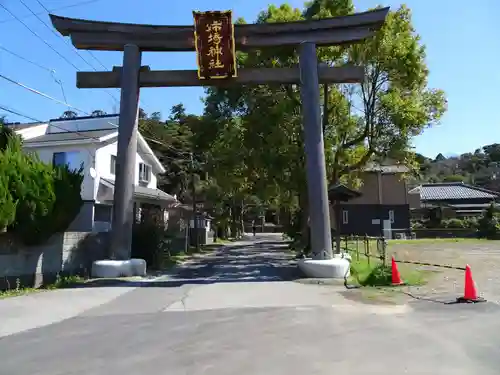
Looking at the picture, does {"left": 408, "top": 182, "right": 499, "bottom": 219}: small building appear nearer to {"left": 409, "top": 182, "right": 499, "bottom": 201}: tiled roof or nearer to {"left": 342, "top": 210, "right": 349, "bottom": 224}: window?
{"left": 409, "top": 182, "right": 499, "bottom": 201}: tiled roof

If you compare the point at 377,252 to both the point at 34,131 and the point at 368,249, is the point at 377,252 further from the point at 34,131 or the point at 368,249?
the point at 34,131

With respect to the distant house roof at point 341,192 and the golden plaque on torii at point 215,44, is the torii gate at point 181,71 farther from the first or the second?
the distant house roof at point 341,192

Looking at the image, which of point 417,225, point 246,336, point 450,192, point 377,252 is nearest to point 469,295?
point 246,336

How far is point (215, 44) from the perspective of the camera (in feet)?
52.1

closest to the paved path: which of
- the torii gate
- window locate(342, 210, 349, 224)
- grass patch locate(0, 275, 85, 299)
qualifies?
grass patch locate(0, 275, 85, 299)

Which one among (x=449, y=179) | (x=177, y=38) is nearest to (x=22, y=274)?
(x=177, y=38)

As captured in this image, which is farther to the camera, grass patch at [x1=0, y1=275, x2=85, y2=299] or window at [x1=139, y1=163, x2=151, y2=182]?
window at [x1=139, y1=163, x2=151, y2=182]

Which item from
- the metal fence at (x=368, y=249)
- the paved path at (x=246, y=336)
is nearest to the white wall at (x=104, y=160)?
the metal fence at (x=368, y=249)

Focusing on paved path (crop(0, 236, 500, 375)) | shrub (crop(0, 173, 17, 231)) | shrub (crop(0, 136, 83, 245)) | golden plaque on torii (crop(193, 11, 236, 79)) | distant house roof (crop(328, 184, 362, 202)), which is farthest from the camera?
distant house roof (crop(328, 184, 362, 202))

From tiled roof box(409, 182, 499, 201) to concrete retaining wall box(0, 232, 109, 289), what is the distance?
151 feet

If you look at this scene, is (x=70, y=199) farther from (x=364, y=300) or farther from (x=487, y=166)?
(x=487, y=166)

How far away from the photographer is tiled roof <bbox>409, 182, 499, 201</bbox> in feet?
181

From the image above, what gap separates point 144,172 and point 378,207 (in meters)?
24.2

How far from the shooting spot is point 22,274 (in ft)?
42.4
